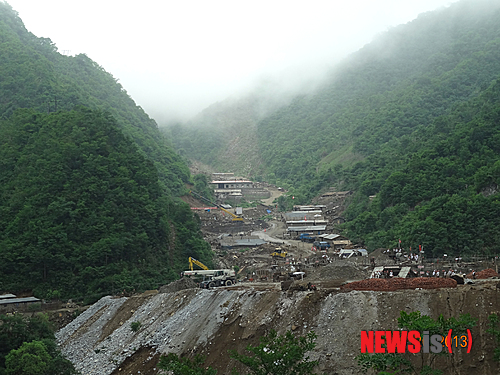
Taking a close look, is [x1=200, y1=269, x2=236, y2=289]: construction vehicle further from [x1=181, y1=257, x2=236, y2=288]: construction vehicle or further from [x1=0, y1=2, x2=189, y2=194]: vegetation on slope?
[x1=0, y1=2, x2=189, y2=194]: vegetation on slope

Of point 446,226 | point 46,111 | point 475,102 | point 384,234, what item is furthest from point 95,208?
point 475,102

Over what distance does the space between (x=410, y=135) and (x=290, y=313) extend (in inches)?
2725

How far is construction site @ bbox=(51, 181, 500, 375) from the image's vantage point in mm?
22844

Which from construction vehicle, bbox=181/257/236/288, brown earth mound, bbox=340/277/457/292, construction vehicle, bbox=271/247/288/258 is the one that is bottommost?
construction vehicle, bbox=271/247/288/258

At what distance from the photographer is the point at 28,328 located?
3055 cm

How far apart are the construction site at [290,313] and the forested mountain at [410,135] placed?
761cm

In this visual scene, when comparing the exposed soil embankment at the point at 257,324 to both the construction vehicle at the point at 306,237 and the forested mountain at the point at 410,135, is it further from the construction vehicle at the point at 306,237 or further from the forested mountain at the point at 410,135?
the construction vehicle at the point at 306,237

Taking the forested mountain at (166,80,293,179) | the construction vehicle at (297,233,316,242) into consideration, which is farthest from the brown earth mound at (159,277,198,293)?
the forested mountain at (166,80,293,179)

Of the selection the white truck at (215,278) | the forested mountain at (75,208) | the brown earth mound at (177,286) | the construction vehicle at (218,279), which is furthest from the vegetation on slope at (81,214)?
the brown earth mound at (177,286)

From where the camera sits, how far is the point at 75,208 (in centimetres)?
5338

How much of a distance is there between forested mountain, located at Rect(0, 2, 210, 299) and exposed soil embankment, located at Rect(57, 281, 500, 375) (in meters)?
11.4

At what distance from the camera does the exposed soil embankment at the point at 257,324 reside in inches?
882

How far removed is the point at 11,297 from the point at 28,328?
14.6m

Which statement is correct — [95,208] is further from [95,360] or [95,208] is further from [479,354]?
[479,354]
